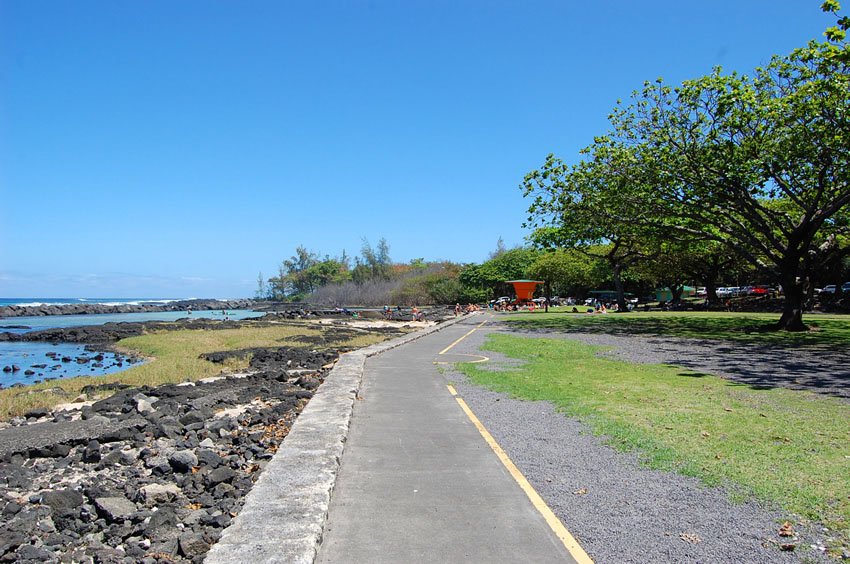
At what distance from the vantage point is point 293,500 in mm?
4758

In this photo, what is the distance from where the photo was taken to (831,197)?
22.9m

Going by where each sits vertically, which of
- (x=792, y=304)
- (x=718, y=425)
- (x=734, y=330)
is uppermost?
(x=792, y=304)

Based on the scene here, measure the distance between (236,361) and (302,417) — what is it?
41.1ft

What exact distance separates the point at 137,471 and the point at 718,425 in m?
6.82

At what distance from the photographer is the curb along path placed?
12.6 ft

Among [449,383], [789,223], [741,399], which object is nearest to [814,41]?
[789,223]

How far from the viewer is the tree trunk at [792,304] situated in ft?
79.3

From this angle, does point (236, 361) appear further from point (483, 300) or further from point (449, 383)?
point (483, 300)

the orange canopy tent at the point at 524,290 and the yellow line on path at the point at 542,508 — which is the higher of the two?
the orange canopy tent at the point at 524,290

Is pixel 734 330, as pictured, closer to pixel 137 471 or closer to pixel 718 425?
pixel 718 425

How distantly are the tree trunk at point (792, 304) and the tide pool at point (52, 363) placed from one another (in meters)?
24.7

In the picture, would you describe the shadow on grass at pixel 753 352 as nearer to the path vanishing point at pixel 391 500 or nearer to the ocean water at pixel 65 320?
the path vanishing point at pixel 391 500

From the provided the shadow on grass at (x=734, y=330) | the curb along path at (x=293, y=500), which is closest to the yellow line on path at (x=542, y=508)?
the curb along path at (x=293, y=500)

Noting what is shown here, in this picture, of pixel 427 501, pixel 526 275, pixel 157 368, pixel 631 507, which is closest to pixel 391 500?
pixel 427 501
